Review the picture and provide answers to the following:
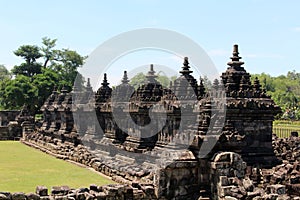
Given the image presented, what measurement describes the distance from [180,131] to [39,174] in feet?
15.8

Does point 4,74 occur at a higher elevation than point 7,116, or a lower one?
higher

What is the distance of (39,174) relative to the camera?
46.0 feet

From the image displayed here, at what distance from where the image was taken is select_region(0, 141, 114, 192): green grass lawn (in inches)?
474

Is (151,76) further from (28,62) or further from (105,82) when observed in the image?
(28,62)

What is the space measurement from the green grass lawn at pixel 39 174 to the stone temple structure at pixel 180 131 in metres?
0.72

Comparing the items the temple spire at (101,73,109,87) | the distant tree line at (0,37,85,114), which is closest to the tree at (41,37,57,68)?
the distant tree line at (0,37,85,114)

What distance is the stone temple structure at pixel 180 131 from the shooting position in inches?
312

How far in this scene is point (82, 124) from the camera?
70.5ft

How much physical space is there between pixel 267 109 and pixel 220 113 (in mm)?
1709

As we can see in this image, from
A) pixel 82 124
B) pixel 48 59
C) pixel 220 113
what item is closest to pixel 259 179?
pixel 220 113

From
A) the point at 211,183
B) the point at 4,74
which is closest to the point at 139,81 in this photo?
the point at 211,183

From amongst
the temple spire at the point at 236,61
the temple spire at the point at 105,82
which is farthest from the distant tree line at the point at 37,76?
the temple spire at the point at 236,61

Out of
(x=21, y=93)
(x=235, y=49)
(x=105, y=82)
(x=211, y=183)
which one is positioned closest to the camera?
(x=211, y=183)

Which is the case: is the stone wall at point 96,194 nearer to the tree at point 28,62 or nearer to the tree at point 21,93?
the tree at point 21,93
